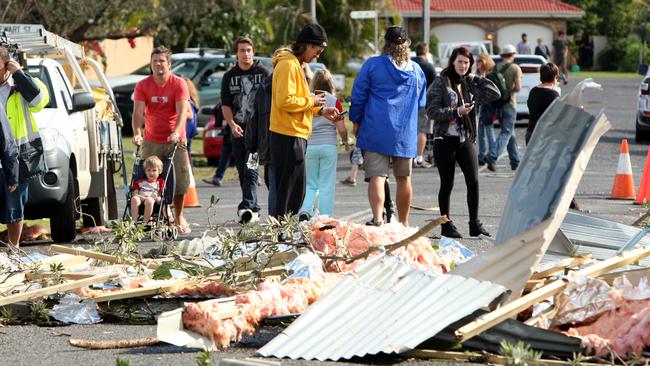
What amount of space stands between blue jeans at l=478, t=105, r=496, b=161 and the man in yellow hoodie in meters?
10.4

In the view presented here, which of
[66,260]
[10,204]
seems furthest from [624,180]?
[66,260]

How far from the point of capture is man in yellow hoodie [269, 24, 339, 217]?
11.5 meters

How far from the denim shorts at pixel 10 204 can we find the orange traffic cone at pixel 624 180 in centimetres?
787

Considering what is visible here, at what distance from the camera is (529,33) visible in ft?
273

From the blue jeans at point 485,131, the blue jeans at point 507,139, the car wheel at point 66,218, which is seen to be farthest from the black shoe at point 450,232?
the blue jeans at point 485,131

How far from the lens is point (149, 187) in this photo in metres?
13.4

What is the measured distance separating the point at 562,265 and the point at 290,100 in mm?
3590

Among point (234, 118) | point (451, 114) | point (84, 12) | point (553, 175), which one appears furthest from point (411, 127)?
point (84, 12)

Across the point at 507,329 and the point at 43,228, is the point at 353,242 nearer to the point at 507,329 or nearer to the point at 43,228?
the point at 507,329

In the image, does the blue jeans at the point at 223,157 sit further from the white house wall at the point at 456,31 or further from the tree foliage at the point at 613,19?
the tree foliage at the point at 613,19

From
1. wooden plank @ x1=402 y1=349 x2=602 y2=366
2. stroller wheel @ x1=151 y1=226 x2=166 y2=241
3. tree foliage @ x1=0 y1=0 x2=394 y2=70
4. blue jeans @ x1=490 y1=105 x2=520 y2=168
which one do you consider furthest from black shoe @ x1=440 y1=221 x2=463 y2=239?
tree foliage @ x1=0 y1=0 x2=394 y2=70

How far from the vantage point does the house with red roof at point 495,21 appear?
269ft

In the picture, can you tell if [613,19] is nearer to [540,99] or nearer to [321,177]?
[540,99]

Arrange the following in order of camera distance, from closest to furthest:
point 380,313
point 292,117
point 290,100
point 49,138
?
point 380,313 → point 290,100 → point 292,117 → point 49,138
